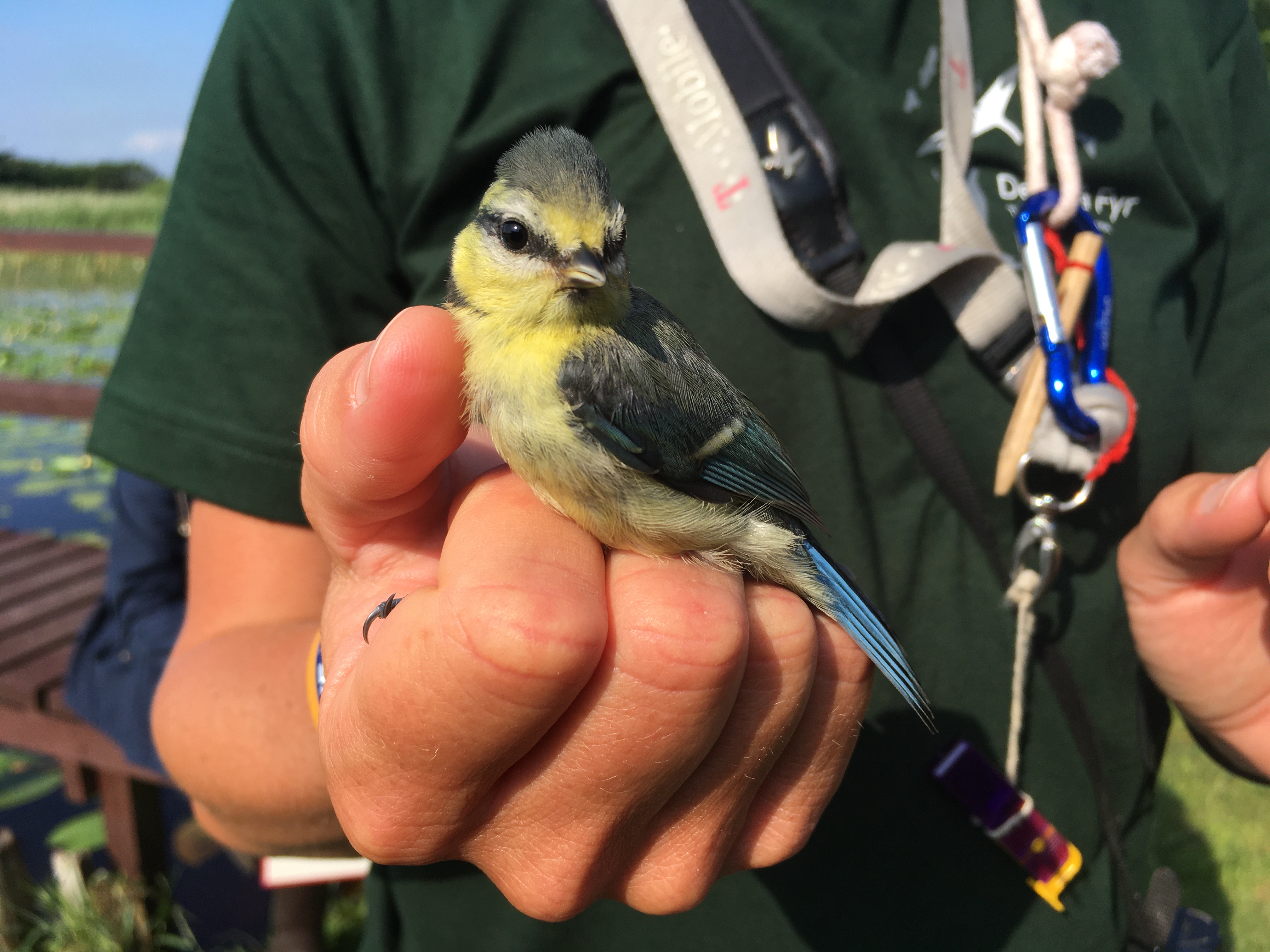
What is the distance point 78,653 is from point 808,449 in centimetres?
312

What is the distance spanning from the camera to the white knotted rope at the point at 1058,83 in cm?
166

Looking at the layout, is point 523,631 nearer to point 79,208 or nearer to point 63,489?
point 63,489

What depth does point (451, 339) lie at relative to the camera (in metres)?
1.29

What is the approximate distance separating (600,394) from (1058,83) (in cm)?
119

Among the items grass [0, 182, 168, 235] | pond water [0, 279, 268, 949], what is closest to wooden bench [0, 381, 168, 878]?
pond water [0, 279, 268, 949]

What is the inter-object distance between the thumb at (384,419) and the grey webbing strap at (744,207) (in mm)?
622

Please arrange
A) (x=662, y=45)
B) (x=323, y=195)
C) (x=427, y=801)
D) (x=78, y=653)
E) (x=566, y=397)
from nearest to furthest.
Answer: (x=427, y=801)
(x=566, y=397)
(x=662, y=45)
(x=323, y=195)
(x=78, y=653)

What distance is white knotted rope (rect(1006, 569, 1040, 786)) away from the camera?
1719 millimetres

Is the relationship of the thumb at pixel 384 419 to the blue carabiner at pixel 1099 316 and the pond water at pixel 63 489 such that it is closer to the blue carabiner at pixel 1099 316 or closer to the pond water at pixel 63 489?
the pond water at pixel 63 489

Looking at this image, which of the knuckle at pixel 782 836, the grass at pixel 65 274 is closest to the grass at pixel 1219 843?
the knuckle at pixel 782 836

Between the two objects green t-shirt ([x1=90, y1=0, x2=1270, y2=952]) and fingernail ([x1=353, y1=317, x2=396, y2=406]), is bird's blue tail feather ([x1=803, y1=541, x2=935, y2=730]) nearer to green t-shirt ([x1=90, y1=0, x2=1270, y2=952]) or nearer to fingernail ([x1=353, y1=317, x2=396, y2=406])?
green t-shirt ([x1=90, y1=0, x2=1270, y2=952])

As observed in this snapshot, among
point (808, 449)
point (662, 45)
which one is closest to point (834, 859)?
point (808, 449)

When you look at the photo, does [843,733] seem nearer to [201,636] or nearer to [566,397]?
[566,397]

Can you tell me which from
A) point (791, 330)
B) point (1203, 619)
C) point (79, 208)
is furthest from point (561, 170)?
point (79, 208)
